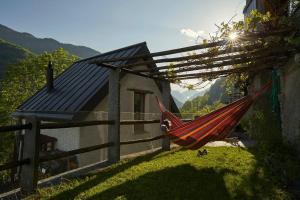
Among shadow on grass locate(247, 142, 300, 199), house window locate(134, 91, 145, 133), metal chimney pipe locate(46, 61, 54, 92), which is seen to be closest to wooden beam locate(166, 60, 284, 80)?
shadow on grass locate(247, 142, 300, 199)

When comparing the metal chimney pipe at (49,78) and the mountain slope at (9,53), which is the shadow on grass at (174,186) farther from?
the mountain slope at (9,53)

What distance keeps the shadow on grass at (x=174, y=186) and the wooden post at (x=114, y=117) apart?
1.43 meters

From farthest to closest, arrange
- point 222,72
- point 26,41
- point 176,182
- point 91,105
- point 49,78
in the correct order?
point 26,41
point 49,78
point 91,105
point 222,72
point 176,182

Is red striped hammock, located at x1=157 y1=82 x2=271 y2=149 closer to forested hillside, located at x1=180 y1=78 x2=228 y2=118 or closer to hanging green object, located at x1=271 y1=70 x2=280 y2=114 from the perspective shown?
hanging green object, located at x1=271 y1=70 x2=280 y2=114

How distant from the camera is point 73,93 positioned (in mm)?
9812

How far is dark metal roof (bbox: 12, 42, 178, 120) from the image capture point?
344 inches

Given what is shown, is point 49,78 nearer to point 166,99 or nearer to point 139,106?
point 139,106

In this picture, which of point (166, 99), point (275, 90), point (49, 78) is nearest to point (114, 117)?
point (166, 99)

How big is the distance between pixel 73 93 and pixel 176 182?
688cm

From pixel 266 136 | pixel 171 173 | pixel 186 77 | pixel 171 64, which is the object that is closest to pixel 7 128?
pixel 171 173

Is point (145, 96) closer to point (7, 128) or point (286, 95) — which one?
point (286, 95)

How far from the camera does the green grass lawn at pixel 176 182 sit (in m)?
3.45

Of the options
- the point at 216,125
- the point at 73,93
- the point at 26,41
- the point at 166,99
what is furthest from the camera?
the point at 26,41

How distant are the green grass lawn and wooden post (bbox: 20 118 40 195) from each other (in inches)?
9.4
